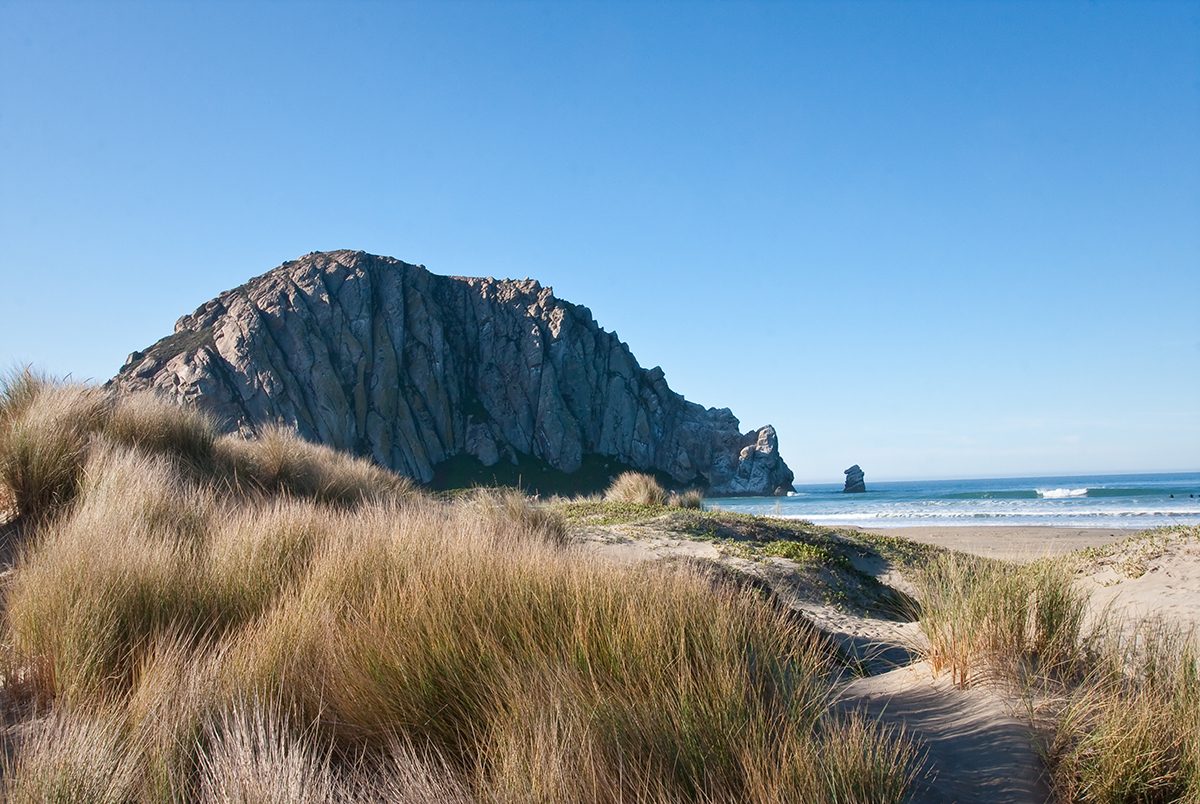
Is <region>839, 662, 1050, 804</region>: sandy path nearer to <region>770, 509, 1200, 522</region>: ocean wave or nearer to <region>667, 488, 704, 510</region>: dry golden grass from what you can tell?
<region>667, 488, 704, 510</region>: dry golden grass

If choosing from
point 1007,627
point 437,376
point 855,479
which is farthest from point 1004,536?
point 855,479

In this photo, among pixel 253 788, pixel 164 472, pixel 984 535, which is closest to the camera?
pixel 253 788

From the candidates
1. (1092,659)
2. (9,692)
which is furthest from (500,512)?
(1092,659)

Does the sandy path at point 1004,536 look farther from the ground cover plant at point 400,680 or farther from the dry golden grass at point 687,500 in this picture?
the ground cover plant at point 400,680

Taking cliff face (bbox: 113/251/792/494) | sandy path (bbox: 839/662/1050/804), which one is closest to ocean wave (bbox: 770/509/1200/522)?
sandy path (bbox: 839/662/1050/804)

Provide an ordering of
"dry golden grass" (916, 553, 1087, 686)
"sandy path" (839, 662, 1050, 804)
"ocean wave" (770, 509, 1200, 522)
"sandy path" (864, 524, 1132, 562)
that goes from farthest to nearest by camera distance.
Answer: "ocean wave" (770, 509, 1200, 522)
"sandy path" (864, 524, 1132, 562)
"dry golden grass" (916, 553, 1087, 686)
"sandy path" (839, 662, 1050, 804)

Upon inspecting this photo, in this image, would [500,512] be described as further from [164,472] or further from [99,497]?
[99,497]

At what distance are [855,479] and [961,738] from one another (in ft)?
369

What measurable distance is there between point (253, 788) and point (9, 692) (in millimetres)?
2447

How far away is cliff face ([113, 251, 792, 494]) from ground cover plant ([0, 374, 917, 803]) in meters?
67.6

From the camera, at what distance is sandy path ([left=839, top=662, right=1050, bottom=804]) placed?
2836mm

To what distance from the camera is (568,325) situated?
102 meters

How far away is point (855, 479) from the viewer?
109000mm

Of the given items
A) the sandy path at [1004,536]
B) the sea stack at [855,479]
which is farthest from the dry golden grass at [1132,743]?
the sea stack at [855,479]
